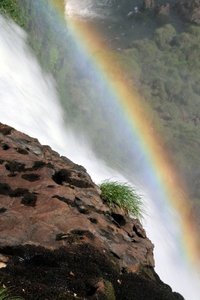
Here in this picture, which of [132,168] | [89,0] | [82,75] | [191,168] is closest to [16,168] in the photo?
[132,168]

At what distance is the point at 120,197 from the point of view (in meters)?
11.9

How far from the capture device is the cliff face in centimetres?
789

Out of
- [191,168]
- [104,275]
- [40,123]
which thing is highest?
[191,168]

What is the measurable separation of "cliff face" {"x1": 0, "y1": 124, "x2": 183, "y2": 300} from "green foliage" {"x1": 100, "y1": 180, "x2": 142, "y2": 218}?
0.92 ft

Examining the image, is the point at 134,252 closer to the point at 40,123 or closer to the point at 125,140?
the point at 40,123

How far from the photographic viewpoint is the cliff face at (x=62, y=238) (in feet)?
25.9

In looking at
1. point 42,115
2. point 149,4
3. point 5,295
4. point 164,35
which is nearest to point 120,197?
point 5,295

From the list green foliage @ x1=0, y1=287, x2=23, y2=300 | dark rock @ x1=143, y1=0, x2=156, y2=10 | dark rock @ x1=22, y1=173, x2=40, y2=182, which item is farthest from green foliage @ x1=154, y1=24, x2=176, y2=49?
green foliage @ x1=0, y1=287, x2=23, y2=300

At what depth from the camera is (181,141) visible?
54.0m

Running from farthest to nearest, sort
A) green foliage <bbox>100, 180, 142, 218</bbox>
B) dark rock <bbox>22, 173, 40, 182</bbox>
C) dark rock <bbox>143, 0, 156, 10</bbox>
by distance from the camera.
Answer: dark rock <bbox>143, 0, 156, 10</bbox>
green foliage <bbox>100, 180, 142, 218</bbox>
dark rock <bbox>22, 173, 40, 182</bbox>

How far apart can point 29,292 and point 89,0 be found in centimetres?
7090

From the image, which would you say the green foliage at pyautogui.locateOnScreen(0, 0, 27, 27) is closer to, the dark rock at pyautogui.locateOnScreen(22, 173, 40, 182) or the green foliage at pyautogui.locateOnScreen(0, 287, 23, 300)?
the dark rock at pyautogui.locateOnScreen(22, 173, 40, 182)

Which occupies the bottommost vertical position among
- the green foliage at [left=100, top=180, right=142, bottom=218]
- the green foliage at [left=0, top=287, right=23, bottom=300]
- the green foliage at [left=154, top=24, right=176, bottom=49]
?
the green foliage at [left=0, top=287, right=23, bottom=300]

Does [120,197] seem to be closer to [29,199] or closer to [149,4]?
[29,199]
